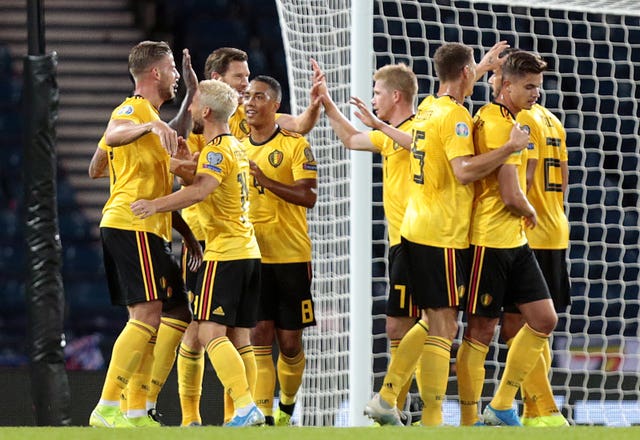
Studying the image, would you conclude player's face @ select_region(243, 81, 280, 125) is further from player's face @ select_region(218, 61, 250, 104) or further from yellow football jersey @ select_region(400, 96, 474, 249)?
yellow football jersey @ select_region(400, 96, 474, 249)

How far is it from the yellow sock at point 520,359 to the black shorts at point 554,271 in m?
0.45

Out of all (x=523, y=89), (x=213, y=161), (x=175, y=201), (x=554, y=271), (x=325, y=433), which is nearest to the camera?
(x=325, y=433)

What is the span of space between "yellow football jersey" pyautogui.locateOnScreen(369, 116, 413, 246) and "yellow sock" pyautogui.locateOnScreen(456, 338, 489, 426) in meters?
0.63

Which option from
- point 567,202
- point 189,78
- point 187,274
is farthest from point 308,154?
point 567,202

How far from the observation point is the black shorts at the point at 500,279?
17.6 ft

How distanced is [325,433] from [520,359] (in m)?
1.37

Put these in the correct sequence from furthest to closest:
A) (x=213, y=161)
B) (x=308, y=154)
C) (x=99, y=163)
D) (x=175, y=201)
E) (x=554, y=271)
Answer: (x=308, y=154) → (x=554, y=271) → (x=99, y=163) → (x=213, y=161) → (x=175, y=201)

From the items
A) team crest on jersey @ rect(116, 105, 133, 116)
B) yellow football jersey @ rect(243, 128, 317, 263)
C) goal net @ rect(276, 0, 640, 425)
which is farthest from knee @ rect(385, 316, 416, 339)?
team crest on jersey @ rect(116, 105, 133, 116)

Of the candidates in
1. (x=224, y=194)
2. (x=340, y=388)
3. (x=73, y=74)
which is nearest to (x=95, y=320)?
(x=73, y=74)

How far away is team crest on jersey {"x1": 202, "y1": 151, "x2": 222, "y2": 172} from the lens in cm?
518

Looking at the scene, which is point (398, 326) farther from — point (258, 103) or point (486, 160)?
point (258, 103)

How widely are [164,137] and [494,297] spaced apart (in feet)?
5.17

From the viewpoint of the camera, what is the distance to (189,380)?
5.82 metres

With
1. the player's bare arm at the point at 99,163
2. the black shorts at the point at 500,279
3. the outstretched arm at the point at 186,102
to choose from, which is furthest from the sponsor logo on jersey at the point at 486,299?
the player's bare arm at the point at 99,163
